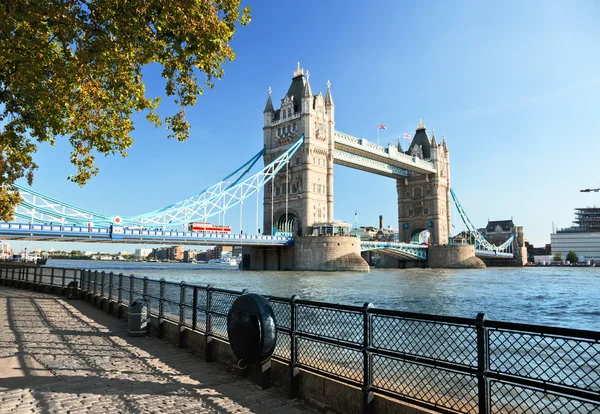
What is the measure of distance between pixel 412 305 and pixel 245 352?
16.7 metres

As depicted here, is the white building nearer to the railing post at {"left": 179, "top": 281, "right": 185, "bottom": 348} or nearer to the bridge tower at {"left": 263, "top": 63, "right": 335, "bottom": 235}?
the bridge tower at {"left": 263, "top": 63, "right": 335, "bottom": 235}

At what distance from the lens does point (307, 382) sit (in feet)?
19.0

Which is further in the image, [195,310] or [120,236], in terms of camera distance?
[120,236]

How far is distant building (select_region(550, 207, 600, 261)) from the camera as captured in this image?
126 m

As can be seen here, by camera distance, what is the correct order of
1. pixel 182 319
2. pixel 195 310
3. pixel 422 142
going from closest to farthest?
pixel 195 310, pixel 182 319, pixel 422 142

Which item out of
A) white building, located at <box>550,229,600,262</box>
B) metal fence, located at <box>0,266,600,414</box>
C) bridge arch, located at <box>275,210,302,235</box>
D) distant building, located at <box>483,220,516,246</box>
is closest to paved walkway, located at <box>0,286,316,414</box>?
metal fence, located at <box>0,266,600,414</box>

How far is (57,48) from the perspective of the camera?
10.8 meters

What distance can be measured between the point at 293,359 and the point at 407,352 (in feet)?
5.45

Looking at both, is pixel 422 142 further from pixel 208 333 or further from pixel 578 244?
pixel 208 333

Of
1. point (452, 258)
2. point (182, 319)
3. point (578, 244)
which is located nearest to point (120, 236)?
point (182, 319)

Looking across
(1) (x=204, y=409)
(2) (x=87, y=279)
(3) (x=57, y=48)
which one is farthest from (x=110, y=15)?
(2) (x=87, y=279)

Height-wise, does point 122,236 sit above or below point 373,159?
below

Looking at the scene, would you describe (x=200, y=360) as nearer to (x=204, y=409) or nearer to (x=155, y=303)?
(x=204, y=409)

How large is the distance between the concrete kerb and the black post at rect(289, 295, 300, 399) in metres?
0.05
